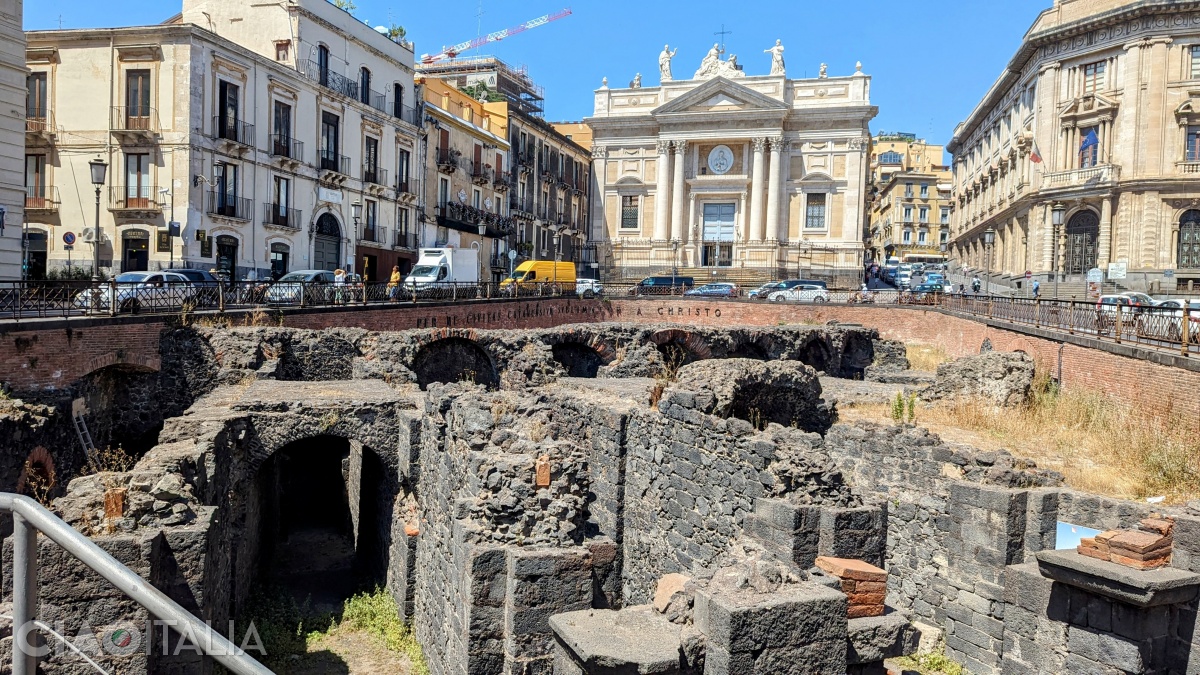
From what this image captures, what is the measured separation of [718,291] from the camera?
44125 millimetres

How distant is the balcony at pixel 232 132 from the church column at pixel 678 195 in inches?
1182

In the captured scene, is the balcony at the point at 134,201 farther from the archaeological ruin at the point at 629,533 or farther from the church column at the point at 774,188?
the church column at the point at 774,188

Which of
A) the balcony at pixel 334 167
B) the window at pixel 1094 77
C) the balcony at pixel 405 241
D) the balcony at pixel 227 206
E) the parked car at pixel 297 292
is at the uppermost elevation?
the window at pixel 1094 77

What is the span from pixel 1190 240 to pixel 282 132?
137 ft

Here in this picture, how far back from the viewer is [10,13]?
21125mm

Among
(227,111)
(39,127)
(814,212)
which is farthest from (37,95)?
(814,212)

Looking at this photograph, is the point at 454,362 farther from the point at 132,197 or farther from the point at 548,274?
the point at 548,274

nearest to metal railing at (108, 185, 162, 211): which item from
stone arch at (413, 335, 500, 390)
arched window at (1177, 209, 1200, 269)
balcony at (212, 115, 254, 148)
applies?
balcony at (212, 115, 254, 148)

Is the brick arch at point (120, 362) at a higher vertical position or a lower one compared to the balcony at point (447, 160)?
lower

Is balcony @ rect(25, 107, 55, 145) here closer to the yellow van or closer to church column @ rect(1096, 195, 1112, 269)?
the yellow van

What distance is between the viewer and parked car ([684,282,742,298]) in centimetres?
4303

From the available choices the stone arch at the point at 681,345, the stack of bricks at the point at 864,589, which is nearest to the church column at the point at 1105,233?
the stone arch at the point at 681,345

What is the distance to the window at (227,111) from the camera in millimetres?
30516

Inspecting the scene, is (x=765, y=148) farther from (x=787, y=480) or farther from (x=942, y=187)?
(x=787, y=480)
